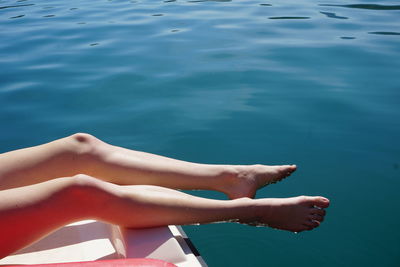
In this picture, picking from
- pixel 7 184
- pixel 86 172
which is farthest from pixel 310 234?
pixel 7 184

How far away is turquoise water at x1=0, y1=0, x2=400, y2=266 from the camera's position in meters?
2.23

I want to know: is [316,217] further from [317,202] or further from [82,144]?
[82,144]

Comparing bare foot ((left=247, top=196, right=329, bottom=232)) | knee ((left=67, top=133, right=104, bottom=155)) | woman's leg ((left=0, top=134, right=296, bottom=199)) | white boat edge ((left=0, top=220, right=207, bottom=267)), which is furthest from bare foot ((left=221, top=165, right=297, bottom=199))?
knee ((left=67, top=133, right=104, bottom=155))

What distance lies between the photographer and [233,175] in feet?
6.93

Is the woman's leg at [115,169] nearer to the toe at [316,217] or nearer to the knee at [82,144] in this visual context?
the knee at [82,144]

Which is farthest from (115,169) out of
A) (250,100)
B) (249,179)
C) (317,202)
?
(250,100)

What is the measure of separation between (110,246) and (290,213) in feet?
2.56

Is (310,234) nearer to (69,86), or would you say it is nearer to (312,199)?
(312,199)

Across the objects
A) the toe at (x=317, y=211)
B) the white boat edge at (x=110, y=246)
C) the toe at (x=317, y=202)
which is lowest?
the toe at (x=317, y=211)

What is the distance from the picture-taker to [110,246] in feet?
5.55

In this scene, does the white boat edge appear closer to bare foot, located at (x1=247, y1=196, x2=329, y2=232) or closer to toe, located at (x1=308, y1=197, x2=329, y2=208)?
bare foot, located at (x1=247, y1=196, x2=329, y2=232)

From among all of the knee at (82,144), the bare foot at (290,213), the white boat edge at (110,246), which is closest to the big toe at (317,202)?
the bare foot at (290,213)

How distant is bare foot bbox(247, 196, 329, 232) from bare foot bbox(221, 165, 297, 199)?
20cm

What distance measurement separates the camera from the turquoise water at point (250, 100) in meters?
2.23
